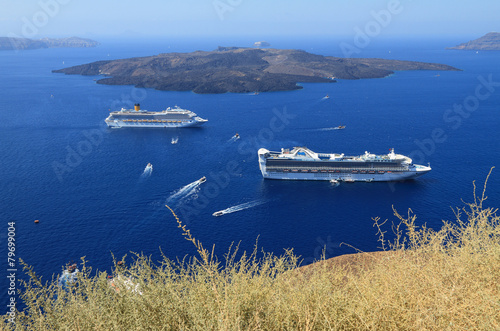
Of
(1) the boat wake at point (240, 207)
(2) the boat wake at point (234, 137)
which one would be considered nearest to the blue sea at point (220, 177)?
(1) the boat wake at point (240, 207)

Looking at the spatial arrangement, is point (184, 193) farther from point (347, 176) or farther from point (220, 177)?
point (347, 176)

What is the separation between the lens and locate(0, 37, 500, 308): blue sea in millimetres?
35759

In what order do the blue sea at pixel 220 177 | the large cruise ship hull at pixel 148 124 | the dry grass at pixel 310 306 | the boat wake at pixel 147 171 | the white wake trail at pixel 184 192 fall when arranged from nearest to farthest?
1. the dry grass at pixel 310 306
2. the blue sea at pixel 220 177
3. the white wake trail at pixel 184 192
4. the boat wake at pixel 147 171
5. the large cruise ship hull at pixel 148 124

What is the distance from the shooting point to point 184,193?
149 feet

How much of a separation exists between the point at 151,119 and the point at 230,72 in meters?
77.2

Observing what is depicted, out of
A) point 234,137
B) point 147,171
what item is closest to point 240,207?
point 147,171

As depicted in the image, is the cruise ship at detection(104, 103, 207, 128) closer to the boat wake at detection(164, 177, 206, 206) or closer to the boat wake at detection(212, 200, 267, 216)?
the boat wake at detection(164, 177, 206, 206)

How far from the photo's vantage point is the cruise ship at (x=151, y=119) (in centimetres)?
8356

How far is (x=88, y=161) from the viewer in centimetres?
5884

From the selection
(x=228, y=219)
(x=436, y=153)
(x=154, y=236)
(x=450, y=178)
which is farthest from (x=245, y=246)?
(x=436, y=153)

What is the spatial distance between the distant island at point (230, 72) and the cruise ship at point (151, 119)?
159 ft

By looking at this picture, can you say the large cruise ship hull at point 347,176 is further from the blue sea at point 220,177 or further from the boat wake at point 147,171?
the boat wake at point 147,171

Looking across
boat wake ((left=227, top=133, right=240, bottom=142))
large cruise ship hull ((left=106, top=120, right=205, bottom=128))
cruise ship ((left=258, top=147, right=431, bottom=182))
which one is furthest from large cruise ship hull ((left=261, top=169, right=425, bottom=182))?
large cruise ship hull ((left=106, top=120, right=205, bottom=128))

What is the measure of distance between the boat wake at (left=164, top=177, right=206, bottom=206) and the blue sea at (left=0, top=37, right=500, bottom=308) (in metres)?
0.23
